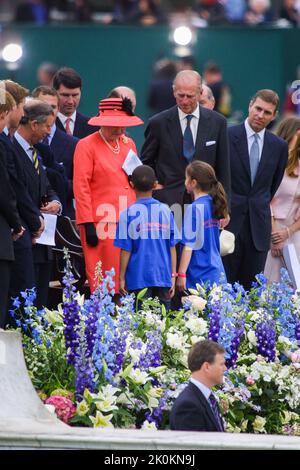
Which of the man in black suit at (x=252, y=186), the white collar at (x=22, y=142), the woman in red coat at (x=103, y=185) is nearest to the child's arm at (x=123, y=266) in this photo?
the woman in red coat at (x=103, y=185)

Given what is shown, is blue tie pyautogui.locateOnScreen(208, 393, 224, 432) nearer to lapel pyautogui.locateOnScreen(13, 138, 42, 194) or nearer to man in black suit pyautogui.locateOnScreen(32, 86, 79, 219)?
lapel pyautogui.locateOnScreen(13, 138, 42, 194)

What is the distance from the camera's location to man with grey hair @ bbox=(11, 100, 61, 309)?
11797 mm

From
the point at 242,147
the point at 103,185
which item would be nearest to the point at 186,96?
the point at 242,147

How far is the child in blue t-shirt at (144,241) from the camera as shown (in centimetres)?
1243

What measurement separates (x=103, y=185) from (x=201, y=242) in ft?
3.02

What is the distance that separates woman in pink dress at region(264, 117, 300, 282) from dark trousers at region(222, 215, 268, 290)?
16.1 inches

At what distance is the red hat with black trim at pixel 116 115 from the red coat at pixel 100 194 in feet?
0.53

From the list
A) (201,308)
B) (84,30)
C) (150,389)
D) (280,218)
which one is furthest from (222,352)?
(84,30)

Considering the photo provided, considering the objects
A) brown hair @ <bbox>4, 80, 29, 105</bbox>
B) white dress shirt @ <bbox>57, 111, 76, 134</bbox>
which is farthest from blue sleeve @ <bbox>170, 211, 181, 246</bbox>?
white dress shirt @ <bbox>57, 111, 76, 134</bbox>

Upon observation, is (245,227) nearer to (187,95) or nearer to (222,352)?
(187,95)

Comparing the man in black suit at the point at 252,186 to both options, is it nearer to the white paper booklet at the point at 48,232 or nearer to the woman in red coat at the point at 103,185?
the woman in red coat at the point at 103,185

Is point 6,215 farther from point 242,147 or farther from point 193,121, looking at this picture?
point 242,147

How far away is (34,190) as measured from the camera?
12.2 metres

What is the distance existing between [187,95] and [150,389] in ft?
13.2
